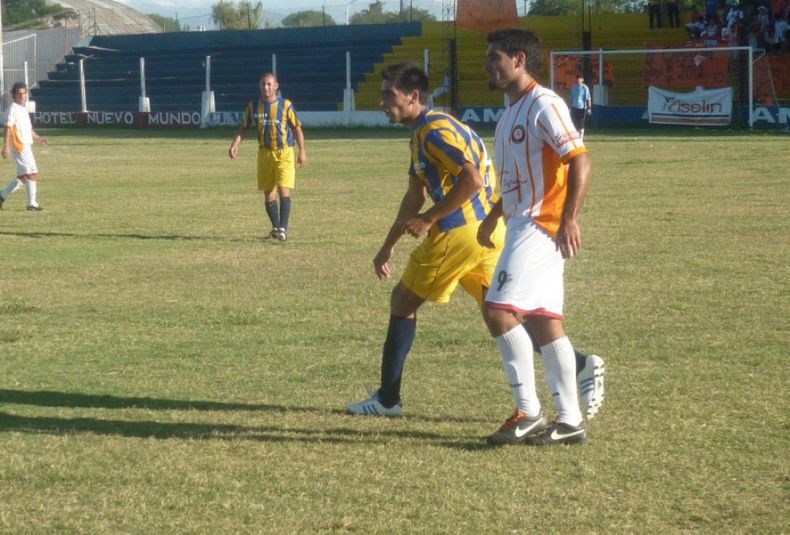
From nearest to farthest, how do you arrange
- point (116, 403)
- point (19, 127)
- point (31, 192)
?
Answer: point (116, 403), point (31, 192), point (19, 127)

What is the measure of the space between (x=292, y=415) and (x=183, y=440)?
2.29 ft

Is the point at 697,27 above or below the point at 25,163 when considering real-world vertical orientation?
above

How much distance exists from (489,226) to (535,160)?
56 centimetres

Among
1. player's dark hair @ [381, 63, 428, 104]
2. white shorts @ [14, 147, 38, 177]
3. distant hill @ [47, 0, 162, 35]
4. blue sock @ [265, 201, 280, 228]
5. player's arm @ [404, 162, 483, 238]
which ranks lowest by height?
blue sock @ [265, 201, 280, 228]

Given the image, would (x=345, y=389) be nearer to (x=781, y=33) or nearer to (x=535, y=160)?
(x=535, y=160)

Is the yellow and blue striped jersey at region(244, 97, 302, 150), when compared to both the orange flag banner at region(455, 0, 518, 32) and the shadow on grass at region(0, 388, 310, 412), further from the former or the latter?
the orange flag banner at region(455, 0, 518, 32)

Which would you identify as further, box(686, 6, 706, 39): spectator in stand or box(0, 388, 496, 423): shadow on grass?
box(686, 6, 706, 39): spectator in stand

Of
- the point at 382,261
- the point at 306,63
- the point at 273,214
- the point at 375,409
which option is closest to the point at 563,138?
the point at 382,261

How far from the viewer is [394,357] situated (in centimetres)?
665

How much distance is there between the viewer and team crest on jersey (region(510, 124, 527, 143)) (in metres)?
5.80

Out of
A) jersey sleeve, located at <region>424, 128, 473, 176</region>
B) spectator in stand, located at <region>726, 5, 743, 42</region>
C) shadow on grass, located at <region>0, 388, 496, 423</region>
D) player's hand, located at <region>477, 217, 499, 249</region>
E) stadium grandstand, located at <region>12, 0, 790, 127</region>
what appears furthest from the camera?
stadium grandstand, located at <region>12, 0, 790, 127</region>

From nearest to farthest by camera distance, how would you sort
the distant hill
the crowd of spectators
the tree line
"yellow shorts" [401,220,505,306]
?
"yellow shorts" [401,220,505,306], the crowd of spectators, the tree line, the distant hill

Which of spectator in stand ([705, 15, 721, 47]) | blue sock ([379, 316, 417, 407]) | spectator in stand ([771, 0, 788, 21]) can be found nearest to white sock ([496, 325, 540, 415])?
blue sock ([379, 316, 417, 407])

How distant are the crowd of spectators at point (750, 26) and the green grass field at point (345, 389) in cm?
2330
